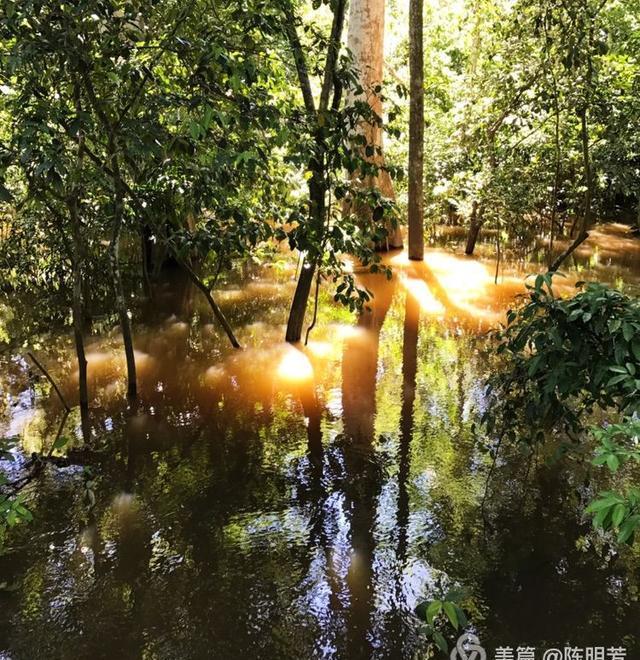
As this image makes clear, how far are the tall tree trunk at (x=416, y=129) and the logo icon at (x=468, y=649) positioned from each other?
8.54 meters

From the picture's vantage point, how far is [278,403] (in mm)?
5344

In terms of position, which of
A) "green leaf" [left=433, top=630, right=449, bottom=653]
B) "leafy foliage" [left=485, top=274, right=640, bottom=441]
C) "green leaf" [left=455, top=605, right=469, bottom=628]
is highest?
"leafy foliage" [left=485, top=274, right=640, bottom=441]

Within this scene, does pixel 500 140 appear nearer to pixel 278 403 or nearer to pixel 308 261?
pixel 308 261

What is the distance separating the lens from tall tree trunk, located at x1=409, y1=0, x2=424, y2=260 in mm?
9625

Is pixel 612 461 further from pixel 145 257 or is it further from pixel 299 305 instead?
pixel 145 257

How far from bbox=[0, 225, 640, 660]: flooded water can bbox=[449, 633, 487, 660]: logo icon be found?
0.05 meters

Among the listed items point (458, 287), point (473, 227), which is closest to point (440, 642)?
point (458, 287)

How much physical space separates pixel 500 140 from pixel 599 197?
12.5ft

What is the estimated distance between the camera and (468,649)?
8.83 feet

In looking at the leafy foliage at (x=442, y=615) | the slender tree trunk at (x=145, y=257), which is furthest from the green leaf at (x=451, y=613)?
the slender tree trunk at (x=145, y=257)

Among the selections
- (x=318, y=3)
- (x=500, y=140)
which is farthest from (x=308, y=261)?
(x=500, y=140)

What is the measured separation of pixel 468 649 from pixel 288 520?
1324 mm

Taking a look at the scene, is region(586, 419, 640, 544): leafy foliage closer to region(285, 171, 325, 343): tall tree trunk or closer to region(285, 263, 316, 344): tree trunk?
region(285, 171, 325, 343): tall tree trunk

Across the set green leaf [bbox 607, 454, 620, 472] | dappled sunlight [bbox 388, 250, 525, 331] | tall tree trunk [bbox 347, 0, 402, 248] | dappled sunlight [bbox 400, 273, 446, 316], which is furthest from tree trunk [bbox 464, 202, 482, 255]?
green leaf [bbox 607, 454, 620, 472]
